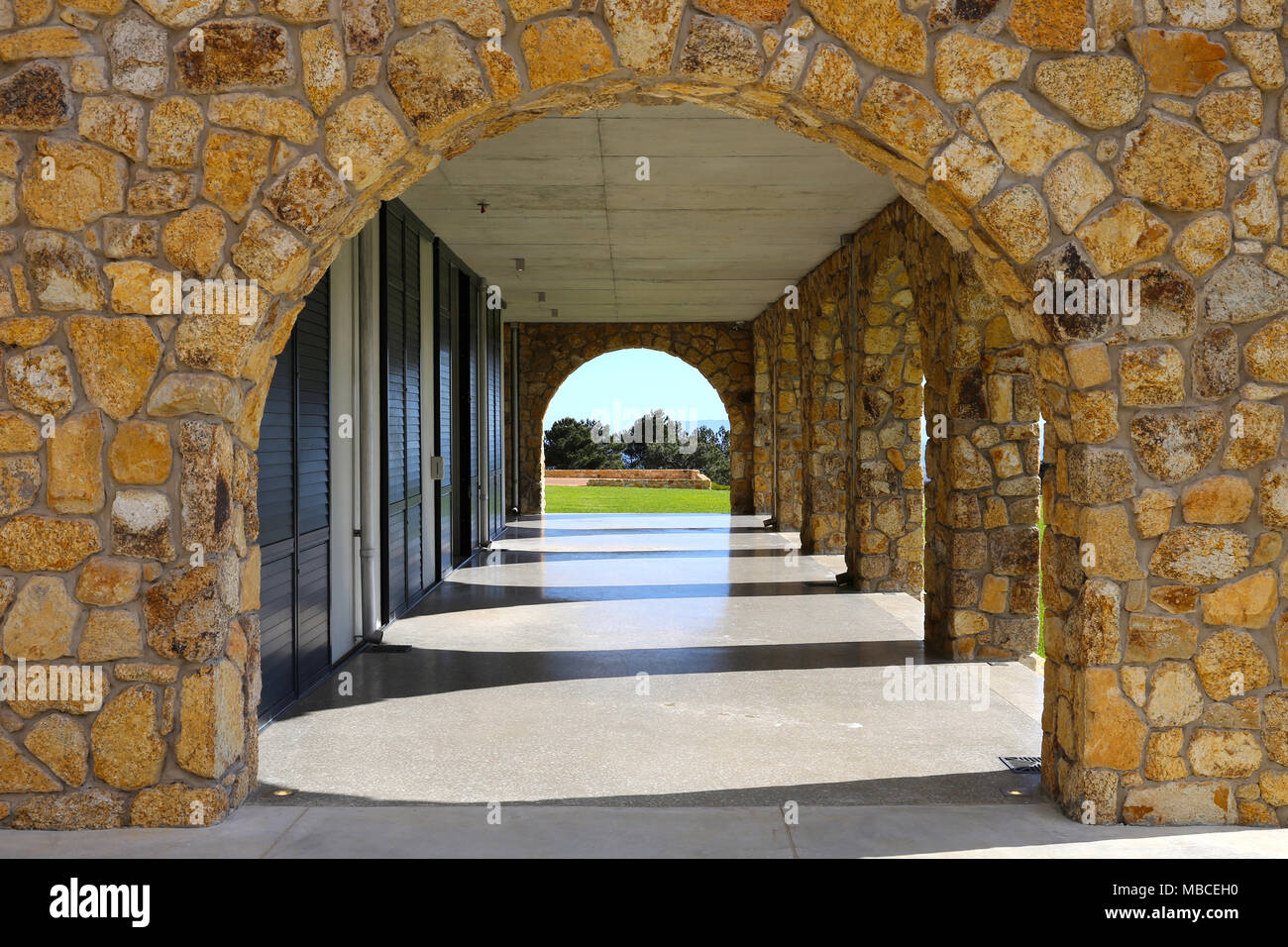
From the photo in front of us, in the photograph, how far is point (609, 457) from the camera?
3381 cm

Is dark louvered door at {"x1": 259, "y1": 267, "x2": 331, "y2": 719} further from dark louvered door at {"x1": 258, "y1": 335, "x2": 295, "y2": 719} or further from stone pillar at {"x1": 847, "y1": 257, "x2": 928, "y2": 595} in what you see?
stone pillar at {"x1": 847, "y1": 257, "x2": 928, "y2": 595}

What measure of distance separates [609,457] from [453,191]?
2710cm

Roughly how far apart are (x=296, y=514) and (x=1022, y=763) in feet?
10.4

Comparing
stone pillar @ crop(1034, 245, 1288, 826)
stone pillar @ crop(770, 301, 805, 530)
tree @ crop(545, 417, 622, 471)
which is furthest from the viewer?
tree @ crop(545, 417, 622, 471)

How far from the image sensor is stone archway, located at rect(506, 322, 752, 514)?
50.3 feet

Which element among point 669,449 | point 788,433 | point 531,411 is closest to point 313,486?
point 788,433

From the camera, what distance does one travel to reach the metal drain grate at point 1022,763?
3.89 meters

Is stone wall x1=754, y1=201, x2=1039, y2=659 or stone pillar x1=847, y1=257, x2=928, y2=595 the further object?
stone pillar x1=847, y1=257, x2=928, y2=595

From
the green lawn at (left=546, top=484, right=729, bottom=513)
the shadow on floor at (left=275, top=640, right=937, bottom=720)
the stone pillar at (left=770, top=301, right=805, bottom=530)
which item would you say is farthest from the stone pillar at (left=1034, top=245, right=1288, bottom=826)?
the green lawn at (left=546, top=484, right=729, bottom=513)

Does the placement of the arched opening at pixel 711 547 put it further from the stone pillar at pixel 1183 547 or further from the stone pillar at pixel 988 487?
the stone pillar at pixel 1183 547

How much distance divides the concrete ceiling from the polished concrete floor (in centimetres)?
271

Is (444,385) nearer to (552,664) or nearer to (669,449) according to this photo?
(552,664)

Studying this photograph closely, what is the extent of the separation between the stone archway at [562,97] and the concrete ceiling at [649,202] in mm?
1987

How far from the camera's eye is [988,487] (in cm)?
580
